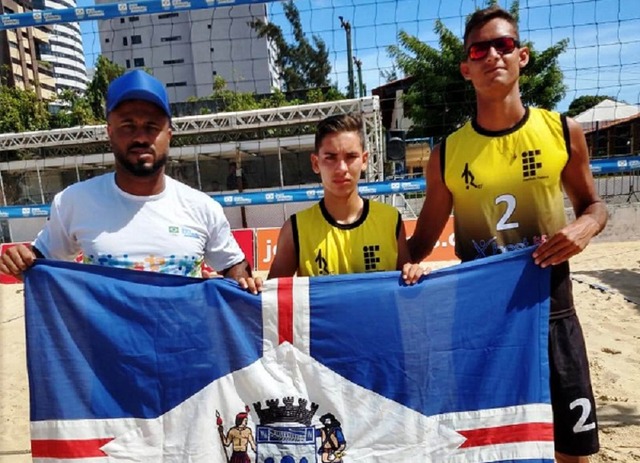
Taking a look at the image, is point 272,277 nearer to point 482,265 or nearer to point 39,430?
point 482,265

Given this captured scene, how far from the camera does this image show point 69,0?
9769 cm

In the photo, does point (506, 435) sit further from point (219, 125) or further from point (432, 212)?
point (219, 125)

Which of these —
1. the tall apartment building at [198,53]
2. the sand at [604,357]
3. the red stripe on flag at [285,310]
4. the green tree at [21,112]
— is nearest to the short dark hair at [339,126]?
the red stripe on flag at [285,310]

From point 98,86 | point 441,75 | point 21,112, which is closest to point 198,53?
point 98,86

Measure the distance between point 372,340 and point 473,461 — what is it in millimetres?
582

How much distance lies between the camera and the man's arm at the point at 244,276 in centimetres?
187

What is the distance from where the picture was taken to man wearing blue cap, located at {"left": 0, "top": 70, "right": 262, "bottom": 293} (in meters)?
1.83

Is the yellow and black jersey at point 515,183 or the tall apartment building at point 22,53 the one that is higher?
the tall apartment building at point 22,53

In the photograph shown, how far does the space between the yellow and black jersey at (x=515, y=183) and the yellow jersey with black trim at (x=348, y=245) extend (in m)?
0.31

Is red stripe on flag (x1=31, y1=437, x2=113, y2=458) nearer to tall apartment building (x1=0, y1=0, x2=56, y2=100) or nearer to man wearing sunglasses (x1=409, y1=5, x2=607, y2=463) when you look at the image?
man wearing sunglasses (x1=409, y1=5, x2=607, y2=463)

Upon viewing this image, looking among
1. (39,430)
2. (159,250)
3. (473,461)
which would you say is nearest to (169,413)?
(39,430)

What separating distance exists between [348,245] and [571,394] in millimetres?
990

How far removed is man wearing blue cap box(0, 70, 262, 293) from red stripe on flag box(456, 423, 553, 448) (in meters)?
0.97

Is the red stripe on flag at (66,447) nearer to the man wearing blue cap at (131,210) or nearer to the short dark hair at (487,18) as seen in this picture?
the man wearing blue cap at (131,210)
